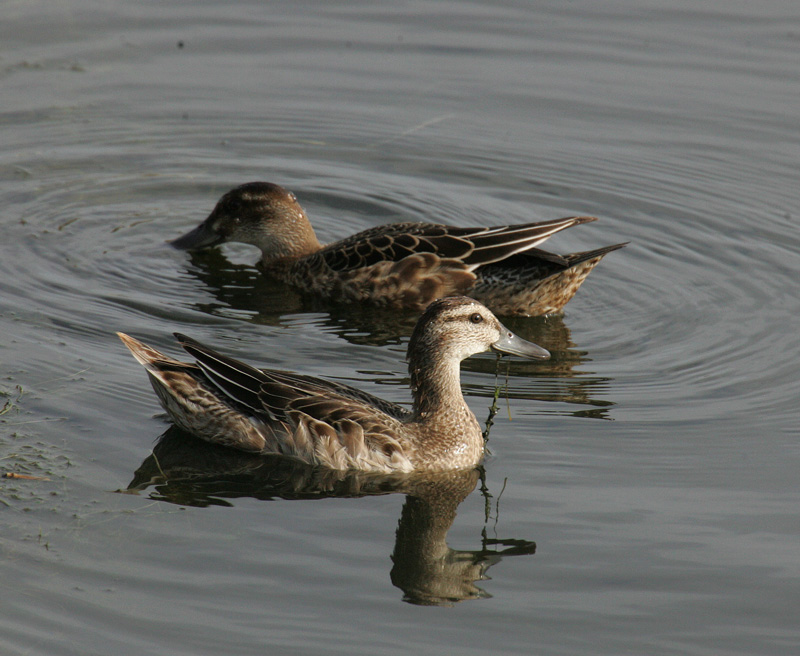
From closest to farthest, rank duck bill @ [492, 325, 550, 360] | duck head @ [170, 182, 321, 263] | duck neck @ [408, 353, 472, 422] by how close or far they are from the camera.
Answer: duck neck @ [408, 353, 472, 422]
duck bill @ [492, 325, 550, 360]
duck head @ [170, 182, 321, 263]

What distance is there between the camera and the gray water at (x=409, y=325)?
5855 mm

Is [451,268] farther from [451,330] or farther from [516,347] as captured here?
[451,330]

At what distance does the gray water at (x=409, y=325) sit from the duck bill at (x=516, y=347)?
1.30ft

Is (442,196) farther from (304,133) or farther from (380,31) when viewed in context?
(380,31)

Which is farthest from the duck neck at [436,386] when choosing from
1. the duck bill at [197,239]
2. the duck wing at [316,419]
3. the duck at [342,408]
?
the duck bill at [197,239]

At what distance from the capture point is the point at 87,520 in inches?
249

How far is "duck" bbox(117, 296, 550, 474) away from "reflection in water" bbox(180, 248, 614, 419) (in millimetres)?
816

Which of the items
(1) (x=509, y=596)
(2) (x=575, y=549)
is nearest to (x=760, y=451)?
(2) (x=575, y=549)

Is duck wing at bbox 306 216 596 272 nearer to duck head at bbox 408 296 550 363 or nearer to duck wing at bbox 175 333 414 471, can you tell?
duck head at bbox 408 296 550 363

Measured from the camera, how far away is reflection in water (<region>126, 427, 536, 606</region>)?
6.20 m

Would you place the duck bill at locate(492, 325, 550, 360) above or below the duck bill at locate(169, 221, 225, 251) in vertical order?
above

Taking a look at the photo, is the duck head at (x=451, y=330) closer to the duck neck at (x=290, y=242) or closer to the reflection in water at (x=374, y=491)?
the reflection in water at (x=374, y=491)

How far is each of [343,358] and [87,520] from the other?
116 inches

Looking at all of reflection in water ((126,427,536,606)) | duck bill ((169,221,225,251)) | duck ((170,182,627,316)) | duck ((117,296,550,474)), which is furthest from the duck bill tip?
reflection in water ((126,427,536,606))
